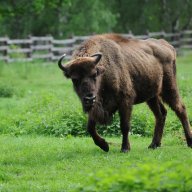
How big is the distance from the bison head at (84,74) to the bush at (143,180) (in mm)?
4289

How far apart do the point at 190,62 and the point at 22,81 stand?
12.4 meters

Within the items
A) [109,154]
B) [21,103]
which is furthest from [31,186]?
[21,103]

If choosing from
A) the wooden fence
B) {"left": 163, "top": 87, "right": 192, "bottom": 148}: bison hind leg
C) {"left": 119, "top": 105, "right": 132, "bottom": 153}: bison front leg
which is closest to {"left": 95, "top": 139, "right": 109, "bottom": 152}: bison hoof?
{"left": 119, "top": 105, "right": 132, "bottom": 153}: bison front leg

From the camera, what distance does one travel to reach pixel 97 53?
10.4 meters

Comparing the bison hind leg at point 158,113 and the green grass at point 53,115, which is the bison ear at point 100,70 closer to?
the bison hind leg at point 158,113

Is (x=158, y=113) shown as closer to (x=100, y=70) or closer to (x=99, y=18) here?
(x=100, y=70)

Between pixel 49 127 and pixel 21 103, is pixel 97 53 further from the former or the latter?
pixel 21 103

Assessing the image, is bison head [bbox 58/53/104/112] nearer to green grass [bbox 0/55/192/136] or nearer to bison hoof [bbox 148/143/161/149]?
bison hoof [bbox 148/143/161/149]

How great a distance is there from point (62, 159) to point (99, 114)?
0.94 metres

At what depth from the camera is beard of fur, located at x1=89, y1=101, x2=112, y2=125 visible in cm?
1044

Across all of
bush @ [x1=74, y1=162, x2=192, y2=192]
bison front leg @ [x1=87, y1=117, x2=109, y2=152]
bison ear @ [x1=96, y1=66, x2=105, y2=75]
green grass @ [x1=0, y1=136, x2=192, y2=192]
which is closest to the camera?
bush @ [x1=74, y1=162, x2=192, y2=192]

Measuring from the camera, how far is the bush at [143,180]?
5.56m

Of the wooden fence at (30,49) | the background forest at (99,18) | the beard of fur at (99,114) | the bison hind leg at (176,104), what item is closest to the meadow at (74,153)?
the bison hind leg at (176,104)

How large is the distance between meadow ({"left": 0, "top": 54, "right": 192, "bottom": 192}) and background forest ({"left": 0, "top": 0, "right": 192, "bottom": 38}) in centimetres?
2616
